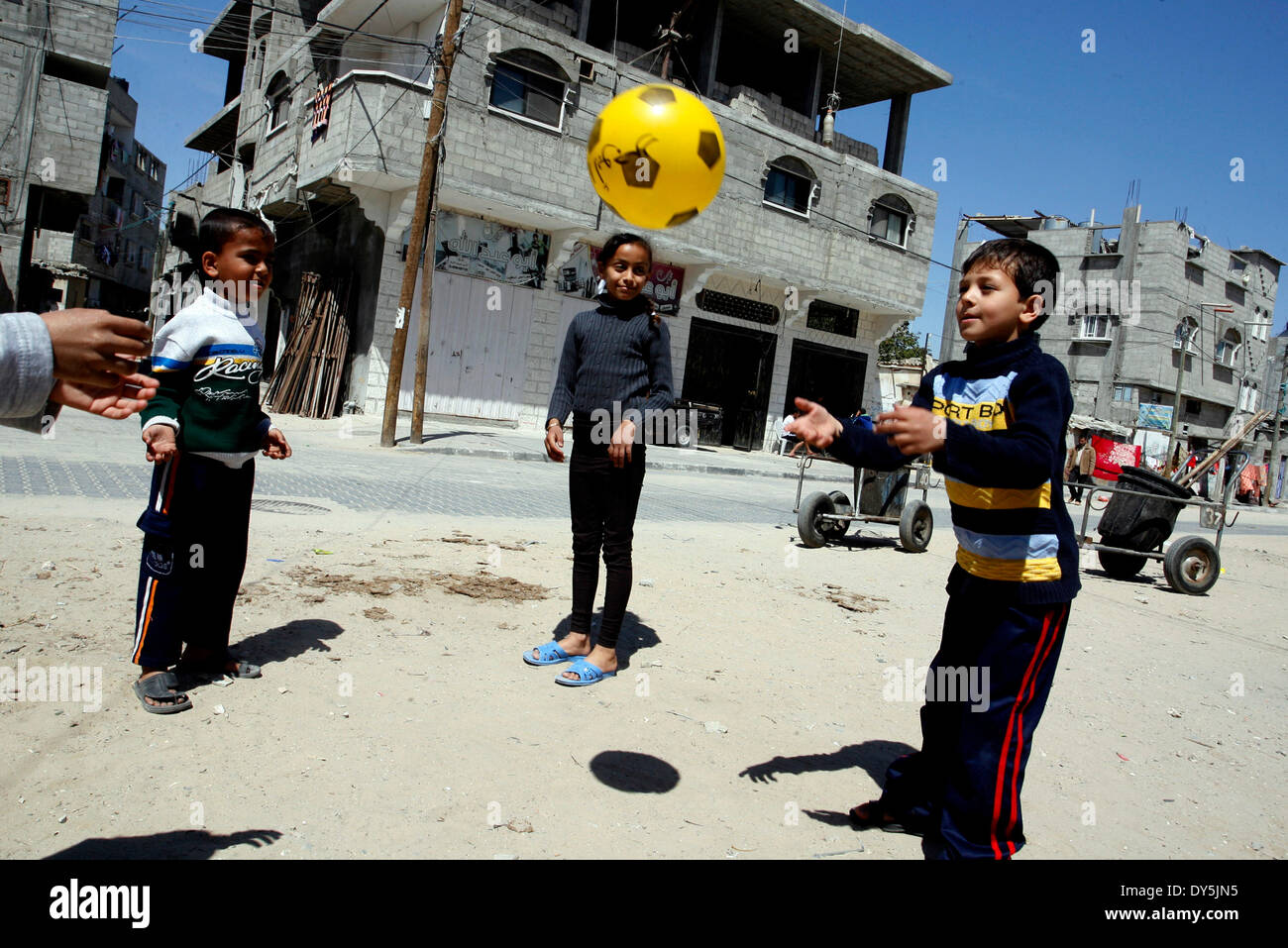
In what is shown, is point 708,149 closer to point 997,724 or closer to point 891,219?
point 997,724

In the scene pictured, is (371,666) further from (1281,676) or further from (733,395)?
(733,395)

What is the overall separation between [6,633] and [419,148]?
1488 cm

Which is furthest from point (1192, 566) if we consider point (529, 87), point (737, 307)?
point (737, 307)

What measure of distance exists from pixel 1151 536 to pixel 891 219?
738 inches

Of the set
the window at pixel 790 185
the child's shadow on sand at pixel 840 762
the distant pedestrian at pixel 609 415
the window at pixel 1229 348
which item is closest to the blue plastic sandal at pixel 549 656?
the distant pedestrian at pixel 609 415

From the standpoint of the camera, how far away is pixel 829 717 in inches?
141

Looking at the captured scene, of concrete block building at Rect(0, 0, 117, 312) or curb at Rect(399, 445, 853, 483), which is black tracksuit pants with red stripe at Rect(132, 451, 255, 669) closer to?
curb at Rect(399, 445, 853, 483)

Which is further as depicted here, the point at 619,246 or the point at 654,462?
the point at 654,462

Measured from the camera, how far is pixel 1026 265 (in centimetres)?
233

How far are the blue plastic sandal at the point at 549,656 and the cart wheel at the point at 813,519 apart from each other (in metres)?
4.74

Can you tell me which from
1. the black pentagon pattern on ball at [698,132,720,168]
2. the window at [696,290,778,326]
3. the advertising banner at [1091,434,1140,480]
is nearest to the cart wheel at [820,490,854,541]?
the black pentagon pattern on ball at [698,132,720,168]

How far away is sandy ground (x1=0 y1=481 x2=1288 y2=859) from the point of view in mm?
2338

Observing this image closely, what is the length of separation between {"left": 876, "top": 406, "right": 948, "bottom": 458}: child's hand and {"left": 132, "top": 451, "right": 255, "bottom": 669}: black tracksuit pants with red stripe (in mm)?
2433

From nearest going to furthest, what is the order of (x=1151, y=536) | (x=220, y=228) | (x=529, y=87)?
(x=220, y=228), (x=1151, y=536), (x=529, y=87)
